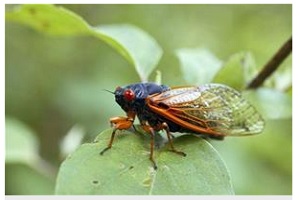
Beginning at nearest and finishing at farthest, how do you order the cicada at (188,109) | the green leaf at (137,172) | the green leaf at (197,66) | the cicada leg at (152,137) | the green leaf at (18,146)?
1. the green leaf at (137,172)
2. the cicada leg at (152,137)
3. the cicada at (188,109)
4. the green leaf at (197,66)
5. the green leaf at (18,146)

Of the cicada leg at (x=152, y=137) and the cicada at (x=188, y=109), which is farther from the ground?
the cicada at (x=188, y=109)

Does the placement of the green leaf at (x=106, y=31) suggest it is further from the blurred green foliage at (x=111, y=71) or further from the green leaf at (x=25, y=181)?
the green leaf at (x=25, y=181)

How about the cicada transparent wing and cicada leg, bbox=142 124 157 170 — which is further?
the cicada transparent wing

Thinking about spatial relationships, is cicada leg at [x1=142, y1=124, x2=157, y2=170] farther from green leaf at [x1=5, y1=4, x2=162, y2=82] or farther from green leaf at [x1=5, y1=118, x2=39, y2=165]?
green leaf at [x1=5, y1=118, x2=39, y2=165]

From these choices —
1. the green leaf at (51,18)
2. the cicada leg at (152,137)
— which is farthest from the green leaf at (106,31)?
the cicada leg at (152,137)

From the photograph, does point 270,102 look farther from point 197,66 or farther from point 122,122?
point 122,122

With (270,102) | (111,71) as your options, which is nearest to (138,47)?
(270,102)

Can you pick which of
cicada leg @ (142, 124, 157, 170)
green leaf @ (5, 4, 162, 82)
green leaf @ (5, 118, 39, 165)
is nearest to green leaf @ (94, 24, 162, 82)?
green leaf @ (5, 4, 162, 82)
